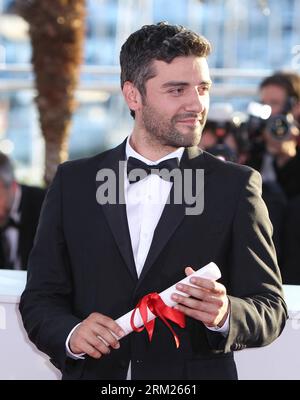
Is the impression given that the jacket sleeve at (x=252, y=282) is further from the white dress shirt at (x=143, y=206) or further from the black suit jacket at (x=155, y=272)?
the white dress shirt at (x=143, y=206)

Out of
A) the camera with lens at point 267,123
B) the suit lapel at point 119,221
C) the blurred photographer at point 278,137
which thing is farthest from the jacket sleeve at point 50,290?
the camera with lens at point 267,123

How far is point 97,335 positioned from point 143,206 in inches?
17.0

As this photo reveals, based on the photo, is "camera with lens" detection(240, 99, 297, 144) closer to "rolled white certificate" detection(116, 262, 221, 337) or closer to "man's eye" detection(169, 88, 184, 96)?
"man's eye" detection(169, 88, 184, 96)

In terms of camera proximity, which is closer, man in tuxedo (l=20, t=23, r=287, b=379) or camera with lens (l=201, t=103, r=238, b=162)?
man in tuxedo (l=20, t=23, r=287, b=379)

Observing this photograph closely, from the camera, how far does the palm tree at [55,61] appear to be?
25.5ft

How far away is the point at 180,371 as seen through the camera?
216cm

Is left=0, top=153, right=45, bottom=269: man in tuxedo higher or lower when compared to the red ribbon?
lower

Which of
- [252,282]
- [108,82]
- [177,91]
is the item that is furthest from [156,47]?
[108,82]

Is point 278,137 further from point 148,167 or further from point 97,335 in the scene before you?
point 97,335

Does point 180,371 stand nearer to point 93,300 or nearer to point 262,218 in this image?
point 93,300

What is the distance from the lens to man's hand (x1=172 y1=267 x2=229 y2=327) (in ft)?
6.23

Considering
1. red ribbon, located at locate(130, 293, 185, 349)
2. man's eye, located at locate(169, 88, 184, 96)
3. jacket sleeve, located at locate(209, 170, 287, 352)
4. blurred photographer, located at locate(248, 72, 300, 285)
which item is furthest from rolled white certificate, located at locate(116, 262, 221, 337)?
blurred photographer, located at locate(248, 72, 300, 285)

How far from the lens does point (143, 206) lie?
2.27 metres

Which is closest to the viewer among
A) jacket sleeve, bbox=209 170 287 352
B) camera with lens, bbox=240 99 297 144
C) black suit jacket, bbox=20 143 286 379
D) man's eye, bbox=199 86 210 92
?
jacket sleeve, bbox=209 170 287 352
